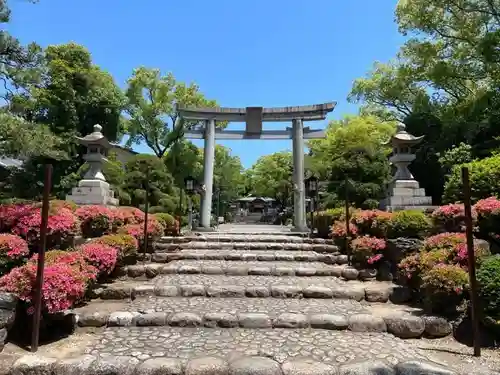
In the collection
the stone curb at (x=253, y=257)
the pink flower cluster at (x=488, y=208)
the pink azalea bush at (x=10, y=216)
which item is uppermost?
the pink flower cluster at (x=488, y=208)

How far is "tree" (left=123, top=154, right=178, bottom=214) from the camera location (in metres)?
14.6

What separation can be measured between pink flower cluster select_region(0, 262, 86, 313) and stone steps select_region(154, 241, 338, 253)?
4.91m

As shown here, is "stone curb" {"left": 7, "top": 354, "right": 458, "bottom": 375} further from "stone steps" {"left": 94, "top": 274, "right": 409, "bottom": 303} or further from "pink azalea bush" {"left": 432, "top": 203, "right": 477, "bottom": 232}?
"pink azalea bush" {"left": 432, "top": 203, "right": 477, "bottom": 232}

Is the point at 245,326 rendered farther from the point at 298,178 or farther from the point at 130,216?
the point at 298,178

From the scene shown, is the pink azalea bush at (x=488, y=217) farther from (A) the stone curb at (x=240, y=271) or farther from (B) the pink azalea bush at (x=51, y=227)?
(B) the pink azalea bush at (x=51, y=227)

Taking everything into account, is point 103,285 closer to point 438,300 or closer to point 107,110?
point 438,300

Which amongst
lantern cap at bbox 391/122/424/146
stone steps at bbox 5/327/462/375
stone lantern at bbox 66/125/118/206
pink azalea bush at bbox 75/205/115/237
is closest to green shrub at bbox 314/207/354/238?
lantern cap at bbox 391/122/424/146

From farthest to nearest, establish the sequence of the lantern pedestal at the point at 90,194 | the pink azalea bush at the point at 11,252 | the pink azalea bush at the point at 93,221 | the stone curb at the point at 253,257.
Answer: the lantern pedestal at the point at 90,194 < the stone curb at the point at 253,257 < the pink azalea bush at the point at 93,221 < the pink azalea bush at the point at 11,252

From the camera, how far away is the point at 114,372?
3660mm

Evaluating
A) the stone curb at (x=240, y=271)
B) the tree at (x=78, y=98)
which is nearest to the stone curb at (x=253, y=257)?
the stone curb at (x=240, y=271)

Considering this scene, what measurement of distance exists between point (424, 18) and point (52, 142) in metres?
14.7

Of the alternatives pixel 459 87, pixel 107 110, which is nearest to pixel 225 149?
pixel 107 110

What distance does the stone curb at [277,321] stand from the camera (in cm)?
481

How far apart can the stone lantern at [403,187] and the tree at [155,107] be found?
1785cm
